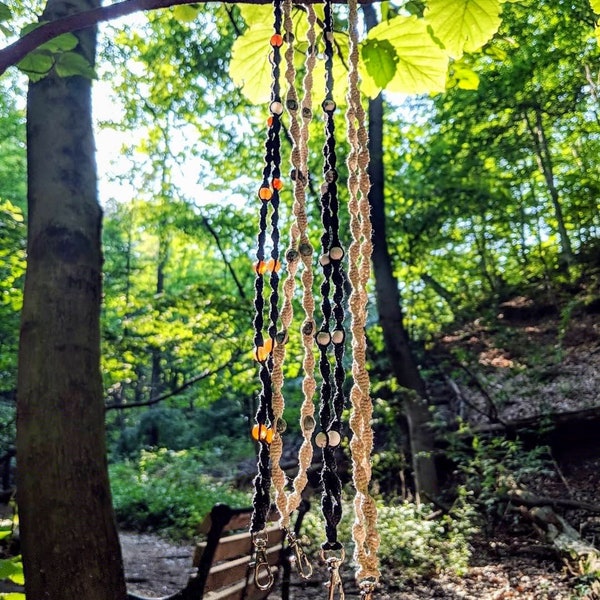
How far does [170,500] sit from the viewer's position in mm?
9164

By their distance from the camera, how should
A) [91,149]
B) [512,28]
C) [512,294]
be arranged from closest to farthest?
[91,149], [512,28], [512,294]

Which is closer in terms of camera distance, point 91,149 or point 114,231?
point 91,149

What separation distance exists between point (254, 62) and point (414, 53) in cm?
37

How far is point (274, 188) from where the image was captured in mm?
860

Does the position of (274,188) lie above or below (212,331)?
below

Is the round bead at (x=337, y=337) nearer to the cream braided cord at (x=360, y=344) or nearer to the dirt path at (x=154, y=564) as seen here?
the cream braided cord at (x=360, y=344)

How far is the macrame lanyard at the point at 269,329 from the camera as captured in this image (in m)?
0.77

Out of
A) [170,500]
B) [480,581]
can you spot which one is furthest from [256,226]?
[480,581]

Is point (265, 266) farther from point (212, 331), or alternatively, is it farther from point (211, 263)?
point (211, 263)

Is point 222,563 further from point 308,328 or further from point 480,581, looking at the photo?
point 480,581

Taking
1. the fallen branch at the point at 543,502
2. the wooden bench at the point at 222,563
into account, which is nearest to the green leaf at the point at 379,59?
the wooden bench at the point at 222,563

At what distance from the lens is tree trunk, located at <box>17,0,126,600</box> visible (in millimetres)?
1630

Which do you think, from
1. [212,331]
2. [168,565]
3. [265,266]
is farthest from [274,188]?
[168,565]

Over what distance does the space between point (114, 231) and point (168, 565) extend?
13190 millimetres
